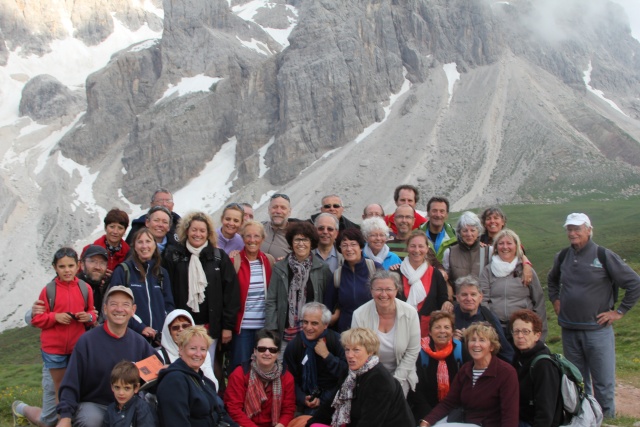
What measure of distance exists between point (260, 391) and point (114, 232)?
408 centimetres

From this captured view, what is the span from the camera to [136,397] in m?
7.08

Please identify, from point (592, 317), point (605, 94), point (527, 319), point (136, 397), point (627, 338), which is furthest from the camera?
point (605, 94)

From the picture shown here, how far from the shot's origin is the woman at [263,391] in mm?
7938

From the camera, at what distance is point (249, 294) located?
9.77 metres

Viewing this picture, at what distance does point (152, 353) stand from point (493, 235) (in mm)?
6344

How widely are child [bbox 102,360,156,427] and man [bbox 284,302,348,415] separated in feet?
7.37

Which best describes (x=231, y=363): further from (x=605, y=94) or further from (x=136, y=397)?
(x=605, y=94)

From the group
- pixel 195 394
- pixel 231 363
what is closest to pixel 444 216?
pixel 231 363

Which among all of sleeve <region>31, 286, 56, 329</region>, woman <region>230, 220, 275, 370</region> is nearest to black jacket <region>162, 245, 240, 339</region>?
woman <region>230, 220, 275, 370</region>

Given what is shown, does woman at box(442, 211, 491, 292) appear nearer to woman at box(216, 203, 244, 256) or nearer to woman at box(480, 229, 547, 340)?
woman at box(480, 229, 547, 340)

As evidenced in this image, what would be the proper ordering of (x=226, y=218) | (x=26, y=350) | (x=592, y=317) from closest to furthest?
(x=592, y=317)
(x=226, y=218)
(x=26, y=350)

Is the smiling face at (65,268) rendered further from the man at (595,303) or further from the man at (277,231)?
the man at (595,303)

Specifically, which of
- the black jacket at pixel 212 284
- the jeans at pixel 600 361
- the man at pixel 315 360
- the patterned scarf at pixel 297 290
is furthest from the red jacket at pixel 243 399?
the jeans at pixel 600 361

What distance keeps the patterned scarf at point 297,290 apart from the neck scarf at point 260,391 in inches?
52.9
